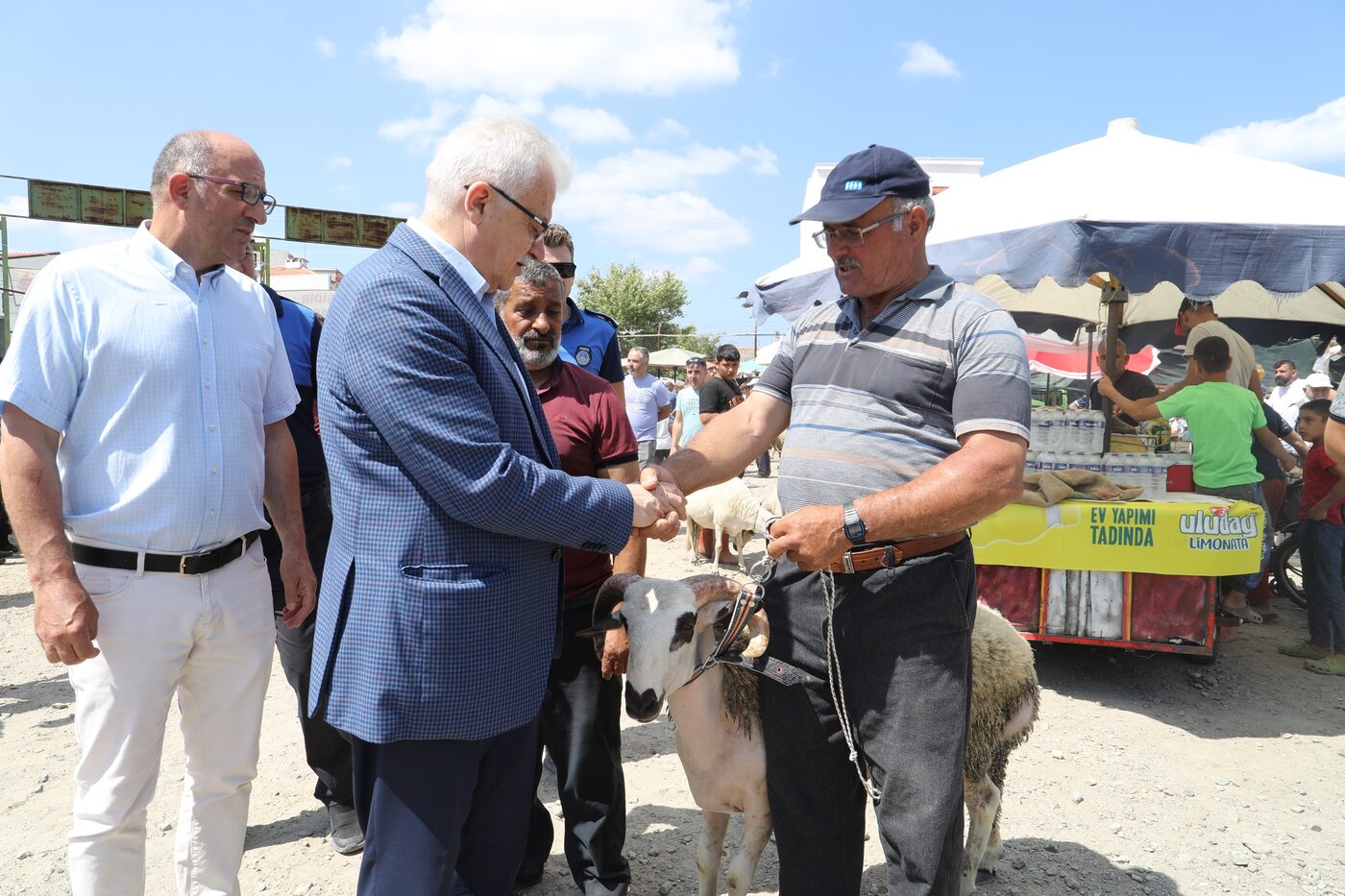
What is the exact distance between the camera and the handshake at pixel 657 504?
2.04 m

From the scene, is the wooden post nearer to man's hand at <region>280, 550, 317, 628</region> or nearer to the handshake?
the handshake

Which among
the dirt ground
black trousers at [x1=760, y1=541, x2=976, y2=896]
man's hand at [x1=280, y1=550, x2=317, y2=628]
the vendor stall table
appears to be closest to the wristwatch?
black trousers at [x1=760, y1=541, x2=976, y2=896]

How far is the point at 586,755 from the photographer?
9.52ft

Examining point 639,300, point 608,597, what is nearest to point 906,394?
point 608,597

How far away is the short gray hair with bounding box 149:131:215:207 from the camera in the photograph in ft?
7.98

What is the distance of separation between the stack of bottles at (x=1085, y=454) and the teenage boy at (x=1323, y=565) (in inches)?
46.2

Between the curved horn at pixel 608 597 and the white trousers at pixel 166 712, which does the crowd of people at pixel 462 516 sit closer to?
the white trousers at pixel 166 712

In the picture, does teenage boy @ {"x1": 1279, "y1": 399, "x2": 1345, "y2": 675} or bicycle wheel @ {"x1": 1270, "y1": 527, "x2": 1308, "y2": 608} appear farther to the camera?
bicycle wheel @ {"x1": 1270, "y1": 527, "x2": 1308, "y2": 608}

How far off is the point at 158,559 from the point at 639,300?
157 feet

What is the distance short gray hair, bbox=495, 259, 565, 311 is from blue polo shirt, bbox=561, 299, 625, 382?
2.41 ft

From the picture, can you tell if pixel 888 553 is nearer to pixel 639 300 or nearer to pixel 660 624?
pixel 660 624

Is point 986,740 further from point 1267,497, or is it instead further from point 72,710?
point 1267,497

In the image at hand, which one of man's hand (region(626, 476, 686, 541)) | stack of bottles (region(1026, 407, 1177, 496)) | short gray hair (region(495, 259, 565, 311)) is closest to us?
man's hand (region(626, 476, 686, 541))

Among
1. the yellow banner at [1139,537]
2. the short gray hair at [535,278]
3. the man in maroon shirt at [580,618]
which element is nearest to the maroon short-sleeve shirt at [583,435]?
the man in maroon shirt at [580,618]
